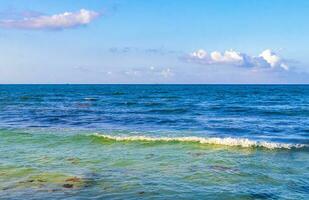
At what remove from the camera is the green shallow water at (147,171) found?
1318 centimetres

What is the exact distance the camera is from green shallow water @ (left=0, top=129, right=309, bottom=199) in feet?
43.2

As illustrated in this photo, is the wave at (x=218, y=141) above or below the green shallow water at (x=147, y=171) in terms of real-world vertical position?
Result: above

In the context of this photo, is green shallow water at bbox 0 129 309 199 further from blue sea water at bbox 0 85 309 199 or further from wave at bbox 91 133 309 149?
wave at bbox 91 133 309 149

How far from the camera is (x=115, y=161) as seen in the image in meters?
18.1

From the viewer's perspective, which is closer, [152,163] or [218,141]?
[152,163]

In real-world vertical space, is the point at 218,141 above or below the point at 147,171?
above

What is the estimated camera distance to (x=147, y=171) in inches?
633

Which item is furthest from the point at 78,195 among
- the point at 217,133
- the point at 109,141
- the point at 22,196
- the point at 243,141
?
the point at 217,133

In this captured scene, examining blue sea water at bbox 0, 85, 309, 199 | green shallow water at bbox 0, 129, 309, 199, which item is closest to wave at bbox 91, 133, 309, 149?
blue sea water at bbox 0, 85, 309, 199

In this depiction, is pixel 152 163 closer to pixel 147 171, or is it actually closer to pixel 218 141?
pixel 147 171

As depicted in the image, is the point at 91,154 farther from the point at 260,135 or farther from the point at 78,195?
the point at 260,135

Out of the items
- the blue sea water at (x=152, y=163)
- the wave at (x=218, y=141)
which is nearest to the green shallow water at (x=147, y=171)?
the blue sea water at (x=152, y=163)

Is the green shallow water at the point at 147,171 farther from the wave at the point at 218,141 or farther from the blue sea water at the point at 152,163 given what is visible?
the wave at the point at 218,141

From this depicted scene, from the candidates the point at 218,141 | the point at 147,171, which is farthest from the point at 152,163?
the point at 218,141
